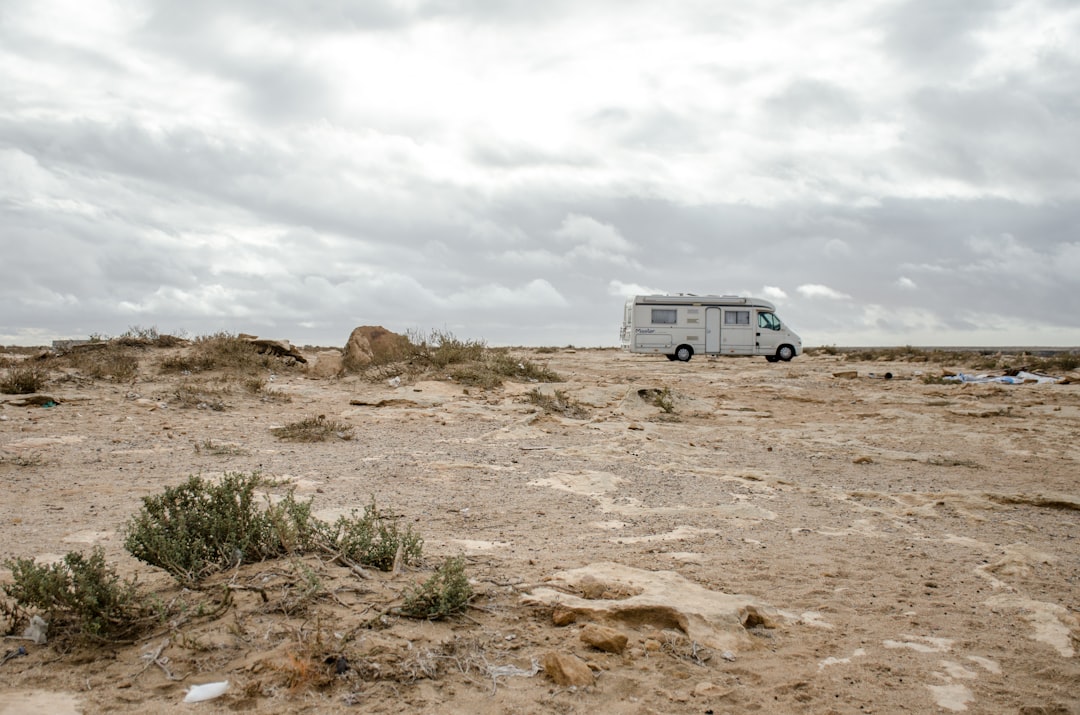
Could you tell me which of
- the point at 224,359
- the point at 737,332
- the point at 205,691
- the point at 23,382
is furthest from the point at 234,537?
the point at 737,332

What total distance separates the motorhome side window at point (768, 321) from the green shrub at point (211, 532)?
80.3 feet

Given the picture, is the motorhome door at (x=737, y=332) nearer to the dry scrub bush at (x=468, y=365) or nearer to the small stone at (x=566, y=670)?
the dry scrub bush at (x=468, y=365)

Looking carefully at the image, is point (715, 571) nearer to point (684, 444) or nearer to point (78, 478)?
point (684, 444)

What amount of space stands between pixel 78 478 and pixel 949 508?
24.2 ft

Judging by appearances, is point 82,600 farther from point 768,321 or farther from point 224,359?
point 768,321

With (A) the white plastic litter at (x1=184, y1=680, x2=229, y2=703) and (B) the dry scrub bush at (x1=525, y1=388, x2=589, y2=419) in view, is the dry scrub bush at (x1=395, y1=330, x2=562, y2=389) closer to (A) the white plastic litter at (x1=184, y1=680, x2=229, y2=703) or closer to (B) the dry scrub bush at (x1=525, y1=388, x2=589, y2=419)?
(B) the dry scrub bush at (x1=525, y1=388, x2=589, y2=419)

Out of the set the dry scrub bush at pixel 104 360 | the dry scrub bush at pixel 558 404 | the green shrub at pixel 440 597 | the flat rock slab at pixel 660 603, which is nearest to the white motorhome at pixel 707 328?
the dry scrub bush at pixel 558 404

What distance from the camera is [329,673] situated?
2.78 metres

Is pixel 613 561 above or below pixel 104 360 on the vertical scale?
below

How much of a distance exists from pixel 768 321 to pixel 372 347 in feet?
50.1

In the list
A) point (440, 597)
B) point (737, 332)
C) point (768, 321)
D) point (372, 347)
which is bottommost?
point (440, 597)

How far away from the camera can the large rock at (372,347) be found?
1630cm

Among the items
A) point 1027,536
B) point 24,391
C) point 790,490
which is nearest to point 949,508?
point 1027,536

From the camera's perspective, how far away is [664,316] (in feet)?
86.4
